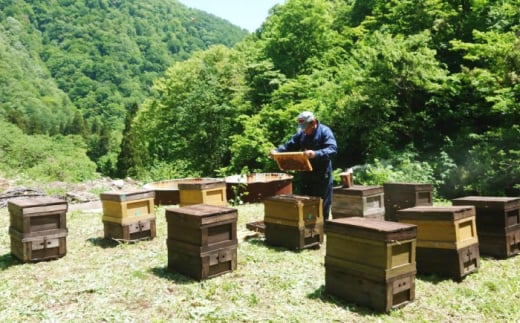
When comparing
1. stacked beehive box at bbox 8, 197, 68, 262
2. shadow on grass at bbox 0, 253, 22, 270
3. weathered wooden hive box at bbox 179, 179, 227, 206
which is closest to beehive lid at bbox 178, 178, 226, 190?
weathered wooden hive box at bbox 179, 179, 227, 206

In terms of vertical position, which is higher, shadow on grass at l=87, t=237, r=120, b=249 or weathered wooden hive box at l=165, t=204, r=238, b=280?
weathered wooden hive box at l=165, t=204, r=238, b=280

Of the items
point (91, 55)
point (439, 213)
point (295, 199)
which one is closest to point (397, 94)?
point (295, 199)

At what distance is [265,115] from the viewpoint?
21547 millimetres

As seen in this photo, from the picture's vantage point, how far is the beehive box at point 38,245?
20.9 ft

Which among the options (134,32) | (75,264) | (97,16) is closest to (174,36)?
(134,32)

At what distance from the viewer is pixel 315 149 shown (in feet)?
23.6

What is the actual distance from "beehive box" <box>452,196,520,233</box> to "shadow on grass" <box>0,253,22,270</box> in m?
6.79

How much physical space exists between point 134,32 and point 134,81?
28.9 m

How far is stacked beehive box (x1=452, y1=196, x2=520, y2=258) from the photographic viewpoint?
612cm

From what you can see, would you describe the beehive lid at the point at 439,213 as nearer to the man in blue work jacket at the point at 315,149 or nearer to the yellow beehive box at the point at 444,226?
the yellow beehive box at the point at 444,226

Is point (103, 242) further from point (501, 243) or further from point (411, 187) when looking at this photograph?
point (501, 243)

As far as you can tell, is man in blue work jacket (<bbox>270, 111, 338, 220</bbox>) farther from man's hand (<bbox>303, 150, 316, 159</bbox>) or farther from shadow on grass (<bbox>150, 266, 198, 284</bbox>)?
shadow on grass (<bbox>150, 266, 198, 284</bbox>)

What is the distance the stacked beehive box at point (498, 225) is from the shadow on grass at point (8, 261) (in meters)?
6.82

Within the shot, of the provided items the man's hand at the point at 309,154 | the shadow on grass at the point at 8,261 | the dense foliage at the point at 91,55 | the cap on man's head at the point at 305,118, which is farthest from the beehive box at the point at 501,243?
the dense foliage at the point at 91,55
